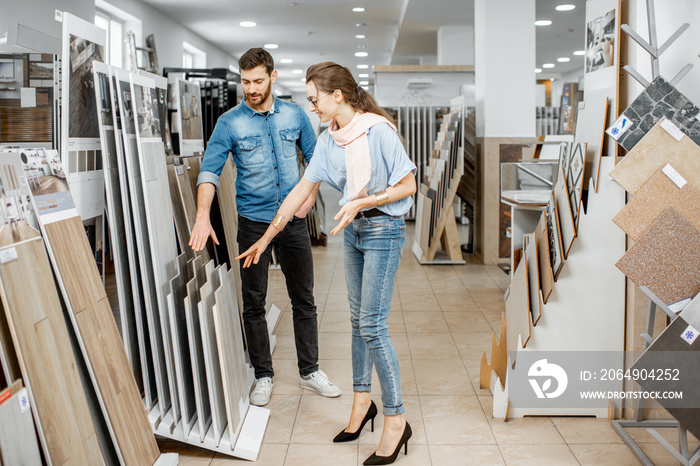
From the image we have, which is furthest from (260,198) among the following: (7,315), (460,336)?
(460,336)

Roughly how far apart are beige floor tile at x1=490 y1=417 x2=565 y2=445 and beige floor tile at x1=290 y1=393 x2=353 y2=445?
0.67 m

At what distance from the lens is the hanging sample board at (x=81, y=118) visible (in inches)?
85.3

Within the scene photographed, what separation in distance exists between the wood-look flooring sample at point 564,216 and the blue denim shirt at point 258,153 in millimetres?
1268

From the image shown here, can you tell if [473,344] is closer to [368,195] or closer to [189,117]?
[368,195]

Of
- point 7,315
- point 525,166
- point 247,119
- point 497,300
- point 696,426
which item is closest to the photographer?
point 7,315

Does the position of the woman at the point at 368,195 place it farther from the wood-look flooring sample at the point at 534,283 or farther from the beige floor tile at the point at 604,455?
the wood-look flooring sample at the point at 534,283

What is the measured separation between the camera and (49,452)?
1623 millimetres

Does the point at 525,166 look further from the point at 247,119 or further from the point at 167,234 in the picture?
the point at 167,234

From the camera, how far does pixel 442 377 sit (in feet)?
10.7

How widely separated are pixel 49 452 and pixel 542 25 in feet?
34.4

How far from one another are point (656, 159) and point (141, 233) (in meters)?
1.92

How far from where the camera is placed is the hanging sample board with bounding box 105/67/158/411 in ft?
7.44

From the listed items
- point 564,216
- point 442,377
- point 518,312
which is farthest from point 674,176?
point 442,377

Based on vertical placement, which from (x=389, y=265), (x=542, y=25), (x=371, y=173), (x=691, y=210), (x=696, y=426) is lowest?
(x=696, y=426)
